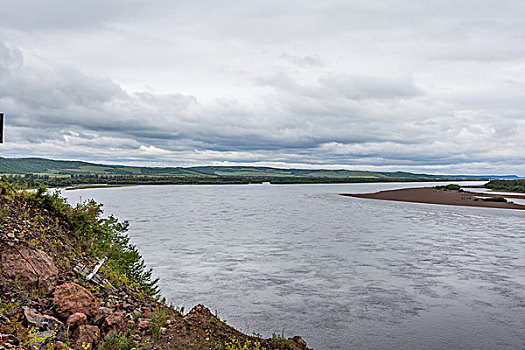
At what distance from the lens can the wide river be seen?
40.2 ft

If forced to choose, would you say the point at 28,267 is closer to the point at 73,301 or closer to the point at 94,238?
the point at 73,301

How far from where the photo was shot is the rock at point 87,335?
7678 millimetres

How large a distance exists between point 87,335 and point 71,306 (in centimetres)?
94

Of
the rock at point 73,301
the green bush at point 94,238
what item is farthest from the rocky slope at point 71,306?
the green bush at point 94,238

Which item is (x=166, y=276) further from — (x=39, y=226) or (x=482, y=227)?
(x=482, y=227)

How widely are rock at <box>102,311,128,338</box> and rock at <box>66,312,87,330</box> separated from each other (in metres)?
0.44

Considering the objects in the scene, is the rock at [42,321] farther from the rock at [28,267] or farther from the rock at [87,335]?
the rock at [28,267]

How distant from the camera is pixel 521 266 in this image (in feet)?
66.9

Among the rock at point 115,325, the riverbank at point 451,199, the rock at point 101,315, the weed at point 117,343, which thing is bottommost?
the riverbank at point 451,199

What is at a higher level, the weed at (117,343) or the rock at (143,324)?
→ the weed at (117,343)

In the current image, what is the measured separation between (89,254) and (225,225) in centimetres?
2382

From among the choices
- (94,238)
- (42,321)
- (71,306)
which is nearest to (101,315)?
(71,306)

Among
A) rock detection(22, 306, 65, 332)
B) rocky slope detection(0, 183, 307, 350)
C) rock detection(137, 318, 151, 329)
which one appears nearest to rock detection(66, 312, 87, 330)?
→ rocky slope detection(0, 183, 307, 350)

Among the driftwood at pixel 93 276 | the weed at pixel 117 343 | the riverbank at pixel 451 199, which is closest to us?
the weed at pixel 117 343
